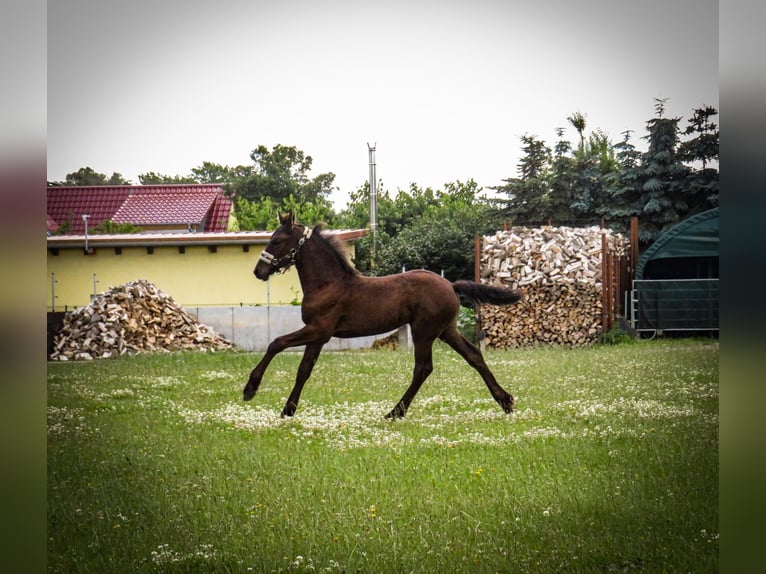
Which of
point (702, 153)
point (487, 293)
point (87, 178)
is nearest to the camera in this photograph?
point (702, 153)

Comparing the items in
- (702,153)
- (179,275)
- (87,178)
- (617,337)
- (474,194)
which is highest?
(702,153)

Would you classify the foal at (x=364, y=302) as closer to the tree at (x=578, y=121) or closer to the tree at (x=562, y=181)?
the tree at (x=562, y=181)

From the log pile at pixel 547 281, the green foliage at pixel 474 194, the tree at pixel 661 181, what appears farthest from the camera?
the log pile at pixel 547 281

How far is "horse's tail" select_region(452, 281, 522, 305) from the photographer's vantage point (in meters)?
6.59

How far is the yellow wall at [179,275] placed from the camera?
681cm

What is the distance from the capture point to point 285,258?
6.50 m

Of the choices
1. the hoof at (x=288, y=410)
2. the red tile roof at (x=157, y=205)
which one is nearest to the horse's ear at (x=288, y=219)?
the red tile roof at (x=157, y=205)

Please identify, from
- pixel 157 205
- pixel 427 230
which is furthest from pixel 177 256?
pixel 427 230

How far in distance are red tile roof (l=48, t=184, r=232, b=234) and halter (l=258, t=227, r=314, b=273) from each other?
1041mm

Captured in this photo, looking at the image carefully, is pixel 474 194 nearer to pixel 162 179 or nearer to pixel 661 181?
pixel 661 181

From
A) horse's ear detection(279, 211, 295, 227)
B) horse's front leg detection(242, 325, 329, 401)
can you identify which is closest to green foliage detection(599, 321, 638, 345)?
horse's front leg detection(242, 325, 329, 401)

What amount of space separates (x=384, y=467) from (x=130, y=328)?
11.6ft

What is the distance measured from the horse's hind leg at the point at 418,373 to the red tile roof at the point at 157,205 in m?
2.11

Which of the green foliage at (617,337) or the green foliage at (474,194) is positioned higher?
the green foliage at (474,194)
